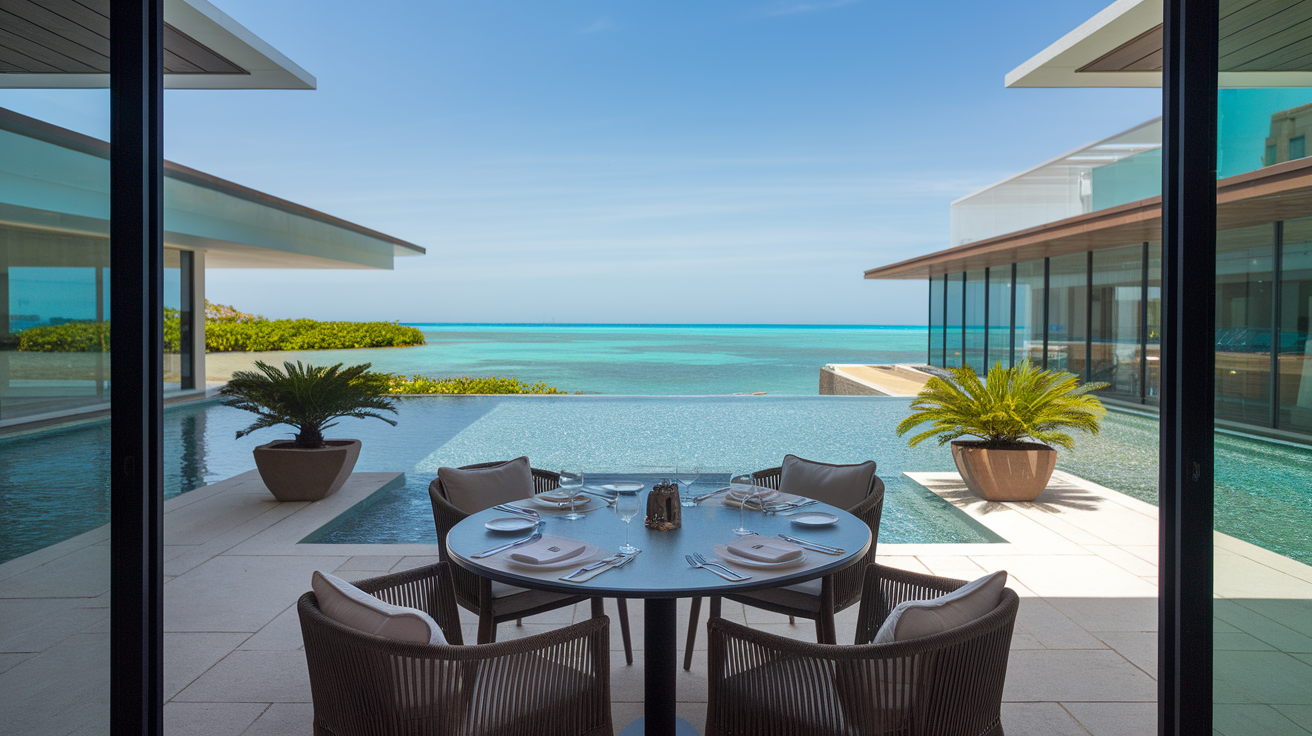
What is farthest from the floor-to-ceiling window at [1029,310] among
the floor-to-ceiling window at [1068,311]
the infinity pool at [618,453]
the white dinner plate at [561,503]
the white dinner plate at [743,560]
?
the white dinner plate at [743,560]

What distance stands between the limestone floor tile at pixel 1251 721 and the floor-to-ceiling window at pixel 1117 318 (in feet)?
35.0

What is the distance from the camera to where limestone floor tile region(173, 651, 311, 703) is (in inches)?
108

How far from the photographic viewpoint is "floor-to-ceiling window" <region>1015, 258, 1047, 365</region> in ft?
43.4

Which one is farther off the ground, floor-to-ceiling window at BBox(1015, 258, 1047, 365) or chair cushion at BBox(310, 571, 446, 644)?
floor-to-ceiling window at BBox(1015, 258, 1047, 365)

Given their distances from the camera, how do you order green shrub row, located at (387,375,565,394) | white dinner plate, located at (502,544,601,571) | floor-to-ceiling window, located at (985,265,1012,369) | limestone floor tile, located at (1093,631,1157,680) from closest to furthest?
1. white dinner plate, located at (502,544,601,571)
2. limestone floor tile, located at (1093,631,1157,680)
3. floor-to-ceiling window, located at (985,265,1012,369)
4. green shrub row, located at (387,375,565,394)

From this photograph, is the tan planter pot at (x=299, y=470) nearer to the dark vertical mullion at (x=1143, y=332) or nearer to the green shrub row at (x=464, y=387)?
the green shrub row at (x=464, y=387)

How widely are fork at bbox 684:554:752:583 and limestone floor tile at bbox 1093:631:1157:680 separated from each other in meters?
2.05

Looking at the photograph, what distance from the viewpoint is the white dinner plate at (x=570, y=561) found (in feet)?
6.93

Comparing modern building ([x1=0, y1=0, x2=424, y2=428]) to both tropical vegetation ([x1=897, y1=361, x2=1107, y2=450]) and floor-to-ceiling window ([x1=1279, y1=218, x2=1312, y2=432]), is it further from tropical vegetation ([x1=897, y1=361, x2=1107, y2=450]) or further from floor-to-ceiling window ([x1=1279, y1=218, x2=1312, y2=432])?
tropical vegetation ([x1=897, y1=361, x2=1107, y2=450])

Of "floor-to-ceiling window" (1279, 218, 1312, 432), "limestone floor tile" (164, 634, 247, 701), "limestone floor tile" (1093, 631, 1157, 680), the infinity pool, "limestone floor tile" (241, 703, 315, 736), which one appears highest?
"floor-to-ceiling window" (1279, 218, 1312, 432)

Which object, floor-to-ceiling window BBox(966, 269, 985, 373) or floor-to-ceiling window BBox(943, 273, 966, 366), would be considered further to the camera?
floor-to-ceiling window BBox(943, 273, 966, 366)

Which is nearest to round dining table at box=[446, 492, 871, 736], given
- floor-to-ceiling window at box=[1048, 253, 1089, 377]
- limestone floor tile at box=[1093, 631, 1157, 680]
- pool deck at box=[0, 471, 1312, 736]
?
pool deck at box=[0, 471, 1312, 736]

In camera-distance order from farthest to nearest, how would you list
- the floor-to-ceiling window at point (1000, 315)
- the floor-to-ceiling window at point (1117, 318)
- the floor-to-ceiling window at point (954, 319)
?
the floor-to-ceiling window at point (954, 319), the floor-to-ceiling window at point (1000, 315), the floor-to-ceiling window at point (1117, 318)

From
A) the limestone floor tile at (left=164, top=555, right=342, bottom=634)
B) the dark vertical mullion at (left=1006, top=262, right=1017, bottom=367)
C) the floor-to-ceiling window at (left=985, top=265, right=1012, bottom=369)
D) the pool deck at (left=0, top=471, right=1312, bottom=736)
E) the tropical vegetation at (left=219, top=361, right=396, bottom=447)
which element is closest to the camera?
the pool deck at (left=0, top=471, right=1312, bottom=736)
